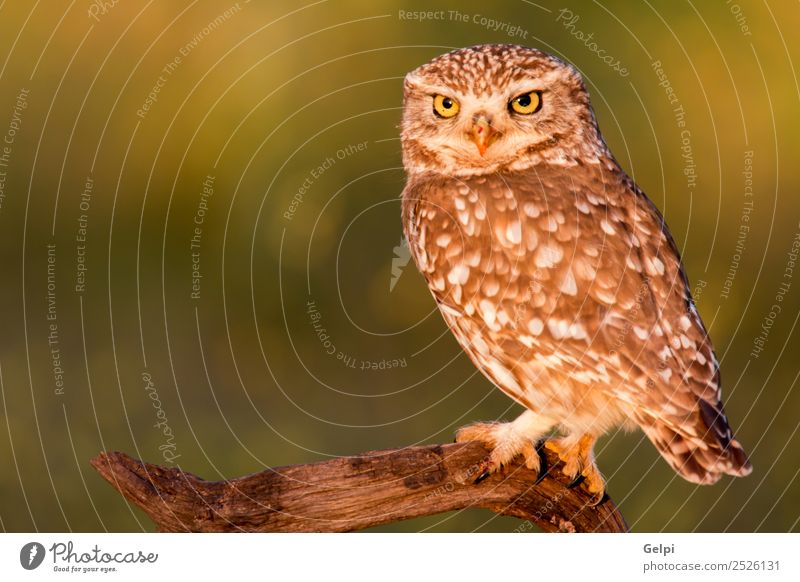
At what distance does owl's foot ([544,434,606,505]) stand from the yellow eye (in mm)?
898

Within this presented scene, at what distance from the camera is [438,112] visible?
8.98 feet

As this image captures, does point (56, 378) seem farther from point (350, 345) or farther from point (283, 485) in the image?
point (283, 485)

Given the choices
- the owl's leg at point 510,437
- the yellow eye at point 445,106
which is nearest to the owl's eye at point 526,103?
the yellow eye at point 445,106

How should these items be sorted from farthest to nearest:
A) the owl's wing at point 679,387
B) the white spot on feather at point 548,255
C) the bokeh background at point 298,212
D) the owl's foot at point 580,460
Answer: the bokeh background at point 298,212
the owl's foot at point 580,460
the white spot on feather at point 548,255
the owl's wing at point 679,387

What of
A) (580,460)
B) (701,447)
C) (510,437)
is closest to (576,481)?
(580,460)

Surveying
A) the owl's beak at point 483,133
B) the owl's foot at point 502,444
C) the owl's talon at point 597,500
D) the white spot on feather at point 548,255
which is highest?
the owl's beak at point 483,133

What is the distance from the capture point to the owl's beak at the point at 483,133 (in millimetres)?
2594

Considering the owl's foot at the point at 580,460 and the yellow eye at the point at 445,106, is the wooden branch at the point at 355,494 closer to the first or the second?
the owl's foot at the point at 580,460

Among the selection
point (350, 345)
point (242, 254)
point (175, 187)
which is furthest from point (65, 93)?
point (350, 345)

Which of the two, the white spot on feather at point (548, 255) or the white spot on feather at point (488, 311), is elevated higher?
the white spot on feather at point (548, 255)

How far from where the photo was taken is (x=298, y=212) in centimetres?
424

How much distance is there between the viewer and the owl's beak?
102 inches

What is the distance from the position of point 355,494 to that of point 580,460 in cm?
59

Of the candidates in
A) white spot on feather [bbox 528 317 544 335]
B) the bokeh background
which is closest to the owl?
white spot on feather [bbox 528 317 544 335]
